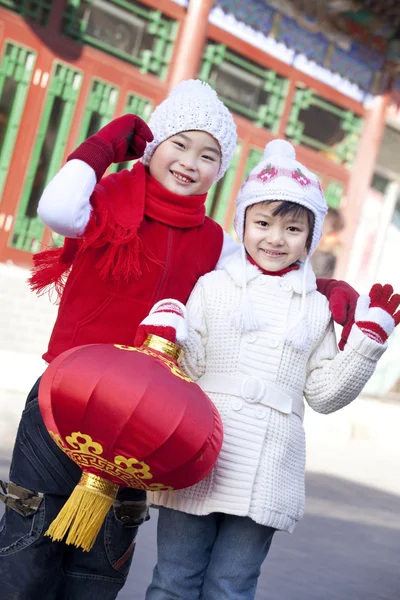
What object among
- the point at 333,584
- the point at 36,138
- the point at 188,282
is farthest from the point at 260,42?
the point at 188,282

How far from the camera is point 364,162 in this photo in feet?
35.4

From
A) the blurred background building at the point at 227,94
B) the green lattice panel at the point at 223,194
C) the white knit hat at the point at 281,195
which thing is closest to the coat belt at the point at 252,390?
the white knit hat at the point at 281,195

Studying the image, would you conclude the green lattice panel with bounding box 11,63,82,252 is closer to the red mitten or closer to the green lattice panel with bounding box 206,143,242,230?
the green lattice panel with bounding box 206,143,242,230

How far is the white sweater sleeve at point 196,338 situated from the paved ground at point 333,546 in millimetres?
1295

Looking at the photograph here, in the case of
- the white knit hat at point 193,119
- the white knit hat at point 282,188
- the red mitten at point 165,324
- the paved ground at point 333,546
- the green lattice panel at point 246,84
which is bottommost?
the paved ground at point 333,546

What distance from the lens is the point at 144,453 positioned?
2250 mm

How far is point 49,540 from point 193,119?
3.97 feet

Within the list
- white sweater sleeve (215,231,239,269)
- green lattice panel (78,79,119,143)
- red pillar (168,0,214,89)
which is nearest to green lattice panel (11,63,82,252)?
green lattice panel (78,79,119,143)

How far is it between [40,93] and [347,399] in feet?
19.5

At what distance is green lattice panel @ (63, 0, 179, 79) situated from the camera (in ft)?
26.8

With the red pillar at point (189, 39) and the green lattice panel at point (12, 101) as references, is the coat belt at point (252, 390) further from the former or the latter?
the red pillar at point (189, 39)

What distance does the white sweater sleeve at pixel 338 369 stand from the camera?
266cm

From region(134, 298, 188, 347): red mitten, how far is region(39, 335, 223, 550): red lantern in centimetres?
7

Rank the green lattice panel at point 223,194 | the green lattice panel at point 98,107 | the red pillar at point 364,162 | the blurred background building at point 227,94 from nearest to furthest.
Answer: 1. the blurred background building at point 227,94
2. the green lattice panel at point 98,107
3. the green lattice panel at point 223,194
4. the red pillar at point 364,162
